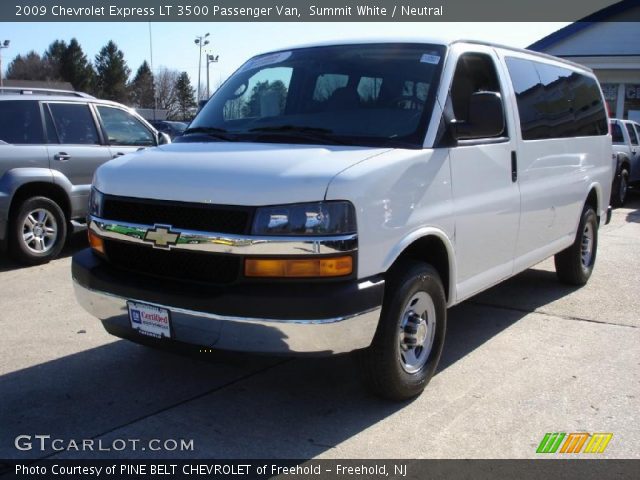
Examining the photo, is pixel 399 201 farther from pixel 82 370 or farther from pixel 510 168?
pixel 82 370

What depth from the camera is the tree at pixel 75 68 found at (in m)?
98.1

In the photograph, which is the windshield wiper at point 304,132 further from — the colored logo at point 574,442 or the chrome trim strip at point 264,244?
the colored logo at point 574,442

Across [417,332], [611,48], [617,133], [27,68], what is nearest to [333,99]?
[417,332]

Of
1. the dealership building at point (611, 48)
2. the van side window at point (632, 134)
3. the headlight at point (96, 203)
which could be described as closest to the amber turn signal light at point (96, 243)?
the headlight at point (96, 203)

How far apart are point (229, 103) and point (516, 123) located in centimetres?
211

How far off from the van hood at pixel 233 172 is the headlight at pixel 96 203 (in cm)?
5

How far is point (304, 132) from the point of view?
4051 millimetres

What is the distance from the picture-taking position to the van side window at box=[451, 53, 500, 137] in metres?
4.27

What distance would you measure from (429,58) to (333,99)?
0.66m

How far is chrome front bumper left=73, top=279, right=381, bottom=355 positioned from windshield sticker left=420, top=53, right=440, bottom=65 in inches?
67.7

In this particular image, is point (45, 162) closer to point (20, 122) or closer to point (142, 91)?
point (20, 122)

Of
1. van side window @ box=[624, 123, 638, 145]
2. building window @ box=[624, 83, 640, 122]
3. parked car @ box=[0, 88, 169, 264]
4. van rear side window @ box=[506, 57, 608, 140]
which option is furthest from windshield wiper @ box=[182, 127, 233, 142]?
building window @ box=[624, 83, 640, 122]

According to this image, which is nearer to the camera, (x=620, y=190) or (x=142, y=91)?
(x=620, y=190)

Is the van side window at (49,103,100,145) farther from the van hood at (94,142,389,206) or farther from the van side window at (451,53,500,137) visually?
the van side window at (451,53,500,137)
